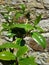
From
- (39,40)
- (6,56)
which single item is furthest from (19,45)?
(6,56)

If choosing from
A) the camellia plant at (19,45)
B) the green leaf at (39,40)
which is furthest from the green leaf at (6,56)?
the green leaf at (39,40)

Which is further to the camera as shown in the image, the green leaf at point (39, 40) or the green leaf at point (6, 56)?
the green leaf at point (39, 40)

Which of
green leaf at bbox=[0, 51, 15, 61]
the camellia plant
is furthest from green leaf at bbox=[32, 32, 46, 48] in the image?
green leaf at bbox=[0, 51, 15, 61]

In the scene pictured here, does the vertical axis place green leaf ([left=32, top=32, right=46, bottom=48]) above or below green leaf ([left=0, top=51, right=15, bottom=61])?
below

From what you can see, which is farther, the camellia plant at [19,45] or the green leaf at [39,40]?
the green leaf at [39,40]

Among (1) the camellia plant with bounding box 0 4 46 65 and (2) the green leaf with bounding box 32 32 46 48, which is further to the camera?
(2) the green leaf with bounding box 32 32 46 48

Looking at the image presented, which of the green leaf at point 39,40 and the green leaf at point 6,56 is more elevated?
the green leaf at point 6,56

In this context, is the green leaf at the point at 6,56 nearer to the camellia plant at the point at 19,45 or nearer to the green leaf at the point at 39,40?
the camellia plant at the point at 19,45

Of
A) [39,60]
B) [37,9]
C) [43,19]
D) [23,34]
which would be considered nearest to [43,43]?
[23,34]

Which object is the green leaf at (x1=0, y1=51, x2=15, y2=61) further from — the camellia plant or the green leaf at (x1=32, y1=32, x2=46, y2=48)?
the green leaf at (x1=32, y1=32, x2=46, y2=48)

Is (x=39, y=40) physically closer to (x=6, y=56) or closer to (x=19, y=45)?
(x=19, y=45)

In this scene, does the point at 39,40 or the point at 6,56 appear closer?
the point at 6,56

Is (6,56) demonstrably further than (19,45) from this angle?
No
